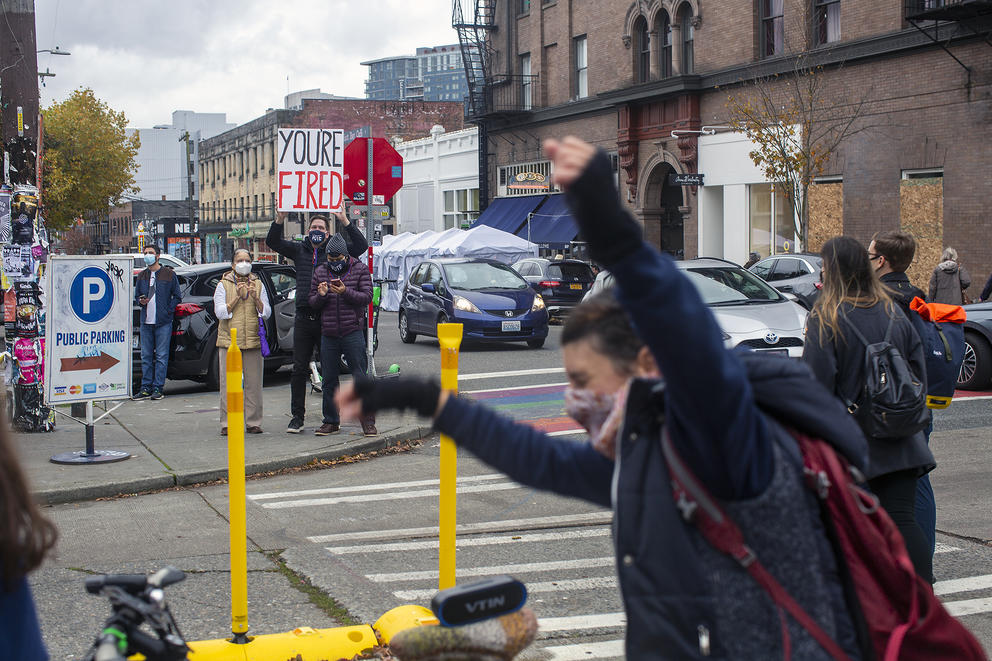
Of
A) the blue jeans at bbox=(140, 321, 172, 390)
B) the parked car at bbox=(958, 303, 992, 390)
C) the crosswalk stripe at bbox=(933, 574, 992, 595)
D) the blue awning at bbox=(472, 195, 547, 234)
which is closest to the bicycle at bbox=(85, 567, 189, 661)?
the crosswalk stripe at bbox=(933, 574, 992, 595)

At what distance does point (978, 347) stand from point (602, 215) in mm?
13071

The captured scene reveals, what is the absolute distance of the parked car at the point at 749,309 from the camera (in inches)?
478

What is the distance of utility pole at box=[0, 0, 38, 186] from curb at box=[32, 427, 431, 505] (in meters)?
4.09

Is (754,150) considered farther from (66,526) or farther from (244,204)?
(244,204)

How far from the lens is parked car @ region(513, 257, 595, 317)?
26.0m

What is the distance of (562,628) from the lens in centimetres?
521

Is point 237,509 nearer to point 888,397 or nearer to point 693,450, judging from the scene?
point 888,397

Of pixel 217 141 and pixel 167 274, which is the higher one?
pixel 217 141

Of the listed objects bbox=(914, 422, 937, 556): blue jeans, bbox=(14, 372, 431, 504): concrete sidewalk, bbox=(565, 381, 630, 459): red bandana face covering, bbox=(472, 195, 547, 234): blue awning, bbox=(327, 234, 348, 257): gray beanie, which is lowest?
bbox=(14, 372, 431, 504): concrete sidewalk

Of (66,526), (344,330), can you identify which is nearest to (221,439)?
(344,330)

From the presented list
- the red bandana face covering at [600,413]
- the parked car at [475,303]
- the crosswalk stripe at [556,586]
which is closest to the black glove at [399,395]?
the red bandana face covering at [600,413]

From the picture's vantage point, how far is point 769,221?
97.8ft

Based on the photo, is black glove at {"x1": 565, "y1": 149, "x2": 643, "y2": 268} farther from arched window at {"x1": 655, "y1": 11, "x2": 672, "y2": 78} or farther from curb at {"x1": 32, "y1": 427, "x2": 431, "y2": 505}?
arched window at {"x1": 655, "y1": 11, "x2": 672, "y2": 78}

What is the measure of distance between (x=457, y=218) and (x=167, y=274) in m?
33.9
